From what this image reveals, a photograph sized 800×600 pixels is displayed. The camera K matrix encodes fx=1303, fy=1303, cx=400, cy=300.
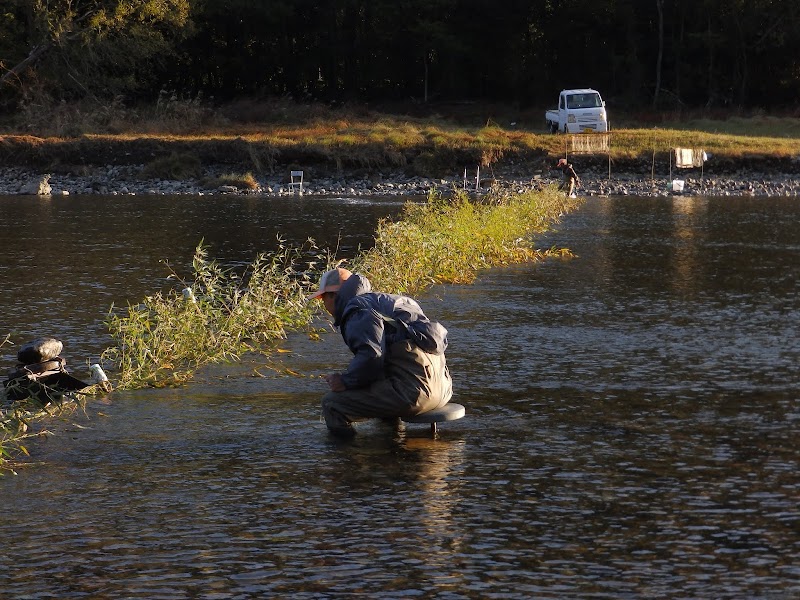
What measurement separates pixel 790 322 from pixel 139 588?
1023 cm

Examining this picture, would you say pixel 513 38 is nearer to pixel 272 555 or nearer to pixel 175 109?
pixel 175 109

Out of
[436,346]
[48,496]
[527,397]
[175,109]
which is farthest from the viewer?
[175,109]

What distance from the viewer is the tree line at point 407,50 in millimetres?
59531

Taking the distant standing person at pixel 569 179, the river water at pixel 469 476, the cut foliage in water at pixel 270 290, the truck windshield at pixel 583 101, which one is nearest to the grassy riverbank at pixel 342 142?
the truck windshield at pixel 583 101

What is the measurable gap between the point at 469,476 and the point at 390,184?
37.1 metres

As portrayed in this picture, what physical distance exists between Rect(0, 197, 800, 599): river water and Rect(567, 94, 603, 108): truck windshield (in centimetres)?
3530

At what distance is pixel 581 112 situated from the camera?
49.7 m

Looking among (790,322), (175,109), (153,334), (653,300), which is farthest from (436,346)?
(175,109)

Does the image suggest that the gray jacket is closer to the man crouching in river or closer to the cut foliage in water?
the man crouching in river

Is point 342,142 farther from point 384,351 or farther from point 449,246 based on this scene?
point 384,351

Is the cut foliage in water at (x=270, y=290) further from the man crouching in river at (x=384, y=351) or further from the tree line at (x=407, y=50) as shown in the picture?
the tree line at (x=407, y=50)

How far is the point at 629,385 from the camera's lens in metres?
11.3

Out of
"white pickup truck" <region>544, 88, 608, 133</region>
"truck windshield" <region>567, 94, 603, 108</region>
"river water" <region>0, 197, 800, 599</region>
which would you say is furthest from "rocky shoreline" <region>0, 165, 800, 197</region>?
"river water" <region>0, 197, 800, 599</region>

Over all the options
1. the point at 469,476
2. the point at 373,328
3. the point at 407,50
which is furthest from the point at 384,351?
the point at 407,50
